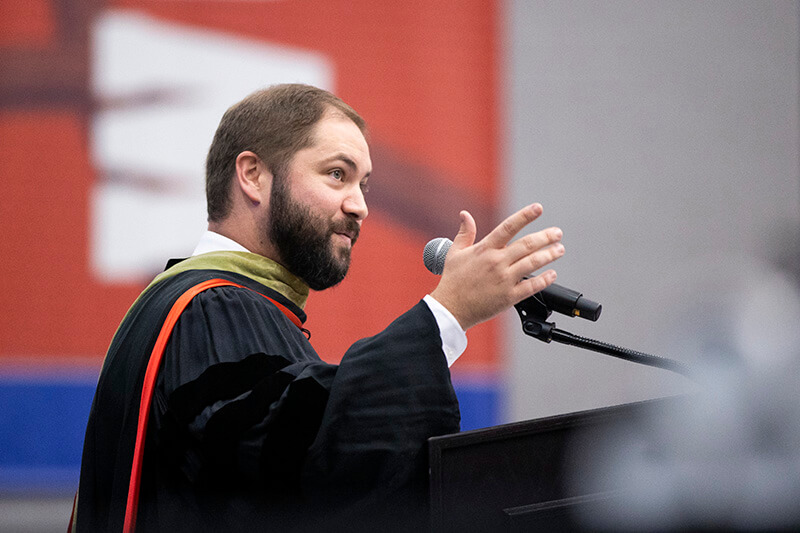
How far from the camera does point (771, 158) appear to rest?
4.10m

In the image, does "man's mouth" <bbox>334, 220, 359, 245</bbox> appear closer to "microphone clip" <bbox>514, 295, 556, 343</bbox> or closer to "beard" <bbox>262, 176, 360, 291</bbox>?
"beard" <bbox>262, 176, 360, 291</bbox>

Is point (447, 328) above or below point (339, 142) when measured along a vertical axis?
below

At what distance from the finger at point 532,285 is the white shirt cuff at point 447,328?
115 mm

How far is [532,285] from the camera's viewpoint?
3.52 feet

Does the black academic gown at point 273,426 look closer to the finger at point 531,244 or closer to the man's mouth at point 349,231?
the finger at point 531,244

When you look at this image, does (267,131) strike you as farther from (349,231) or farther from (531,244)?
(531,244)

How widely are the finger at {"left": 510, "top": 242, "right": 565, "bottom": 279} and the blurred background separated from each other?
2.63 metres

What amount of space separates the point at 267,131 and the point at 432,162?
2301 millimetres

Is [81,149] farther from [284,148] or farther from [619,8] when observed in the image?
[619,8]

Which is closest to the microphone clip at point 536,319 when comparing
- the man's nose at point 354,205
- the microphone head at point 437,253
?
the microphone head at point 437,253

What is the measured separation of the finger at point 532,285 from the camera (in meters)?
1.07

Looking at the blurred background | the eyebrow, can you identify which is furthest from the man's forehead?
the blurred background

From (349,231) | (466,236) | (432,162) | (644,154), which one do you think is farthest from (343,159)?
(644,154)

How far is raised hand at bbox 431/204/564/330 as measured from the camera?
3.50ft
